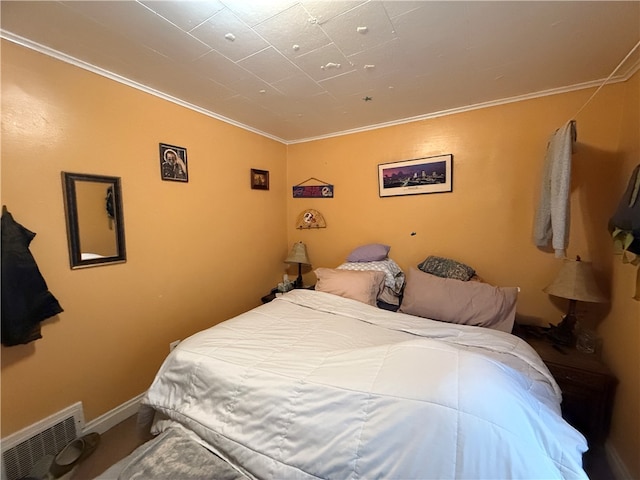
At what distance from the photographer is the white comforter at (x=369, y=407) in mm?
795

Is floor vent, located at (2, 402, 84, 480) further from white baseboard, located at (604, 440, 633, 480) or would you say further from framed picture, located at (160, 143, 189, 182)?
white baseboard, located at (604, 440, 633, 480)

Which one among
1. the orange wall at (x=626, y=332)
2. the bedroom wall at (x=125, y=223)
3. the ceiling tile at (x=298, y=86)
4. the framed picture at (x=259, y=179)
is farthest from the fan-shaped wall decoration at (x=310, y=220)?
the orange wall at (x=626, y=332)

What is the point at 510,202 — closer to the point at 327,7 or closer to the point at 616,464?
the point at 616,464

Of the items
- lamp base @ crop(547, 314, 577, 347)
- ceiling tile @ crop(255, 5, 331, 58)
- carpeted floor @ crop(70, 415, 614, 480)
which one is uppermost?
ceiling tile @ crop(255, 5, 331, 58)

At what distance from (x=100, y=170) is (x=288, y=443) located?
190 cm

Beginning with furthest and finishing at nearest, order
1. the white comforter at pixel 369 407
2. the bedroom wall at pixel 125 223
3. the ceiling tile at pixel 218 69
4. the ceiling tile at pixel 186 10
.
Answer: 1. the ceiling tile at pixel 218 69
2. the bedroom wall at pixel 125 223
3. the ceiling tile at pixel 186 10
4. the white comforter at pixel 369 407

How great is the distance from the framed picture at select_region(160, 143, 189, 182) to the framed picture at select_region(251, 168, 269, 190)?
74cm

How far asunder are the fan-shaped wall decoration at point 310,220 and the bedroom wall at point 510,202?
0.10m

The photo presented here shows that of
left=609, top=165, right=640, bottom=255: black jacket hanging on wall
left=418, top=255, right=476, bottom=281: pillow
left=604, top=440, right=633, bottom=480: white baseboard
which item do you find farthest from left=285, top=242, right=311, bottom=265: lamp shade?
left=604, top=440, right=633, bottom=480: white baseboard

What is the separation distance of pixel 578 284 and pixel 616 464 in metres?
0.97

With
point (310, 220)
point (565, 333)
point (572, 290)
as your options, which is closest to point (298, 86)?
point (310, 220)

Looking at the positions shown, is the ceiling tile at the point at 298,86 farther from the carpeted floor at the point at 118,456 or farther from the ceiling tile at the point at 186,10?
the carpeted floor at the point at 118,456

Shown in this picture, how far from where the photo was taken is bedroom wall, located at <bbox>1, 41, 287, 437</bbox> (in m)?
1.37

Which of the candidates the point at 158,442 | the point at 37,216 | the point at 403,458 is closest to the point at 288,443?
the point at 403,458
